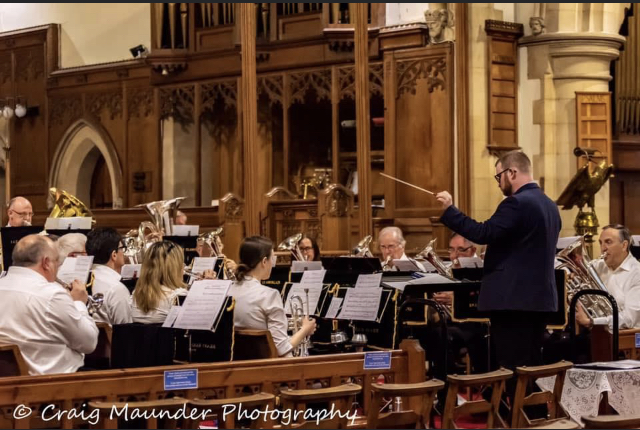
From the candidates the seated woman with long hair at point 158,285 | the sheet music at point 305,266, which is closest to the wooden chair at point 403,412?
the seated woman with long hair at point 158,285

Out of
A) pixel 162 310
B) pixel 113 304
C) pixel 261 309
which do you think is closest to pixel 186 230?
pixel 113 304

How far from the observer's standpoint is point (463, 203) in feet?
41.6

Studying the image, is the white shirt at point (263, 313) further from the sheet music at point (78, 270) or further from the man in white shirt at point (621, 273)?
the man in white shirt at point (621, 273)

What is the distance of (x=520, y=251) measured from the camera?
5.47m

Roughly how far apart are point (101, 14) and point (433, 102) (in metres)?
7.44

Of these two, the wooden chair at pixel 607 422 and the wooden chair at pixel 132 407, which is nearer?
the wooden chair at pixel 607 422

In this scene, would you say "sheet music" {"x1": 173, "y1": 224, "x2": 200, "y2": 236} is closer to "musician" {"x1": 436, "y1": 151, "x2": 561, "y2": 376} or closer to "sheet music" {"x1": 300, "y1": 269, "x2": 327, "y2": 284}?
"sheet music" {"x1": 300, "y1": 269, "x2": 327, "y2": 284}

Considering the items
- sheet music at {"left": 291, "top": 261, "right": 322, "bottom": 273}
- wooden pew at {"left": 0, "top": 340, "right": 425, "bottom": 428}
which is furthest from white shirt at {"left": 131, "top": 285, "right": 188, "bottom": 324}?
sheet music at {"left": 291, "top": 261, "right": 322, "bottom": 273}

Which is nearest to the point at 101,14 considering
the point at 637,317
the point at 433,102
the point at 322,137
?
the point at 322,137

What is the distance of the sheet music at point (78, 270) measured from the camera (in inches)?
247

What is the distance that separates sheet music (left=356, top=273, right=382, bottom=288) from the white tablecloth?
1.15m

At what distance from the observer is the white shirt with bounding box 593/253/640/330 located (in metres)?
6.84

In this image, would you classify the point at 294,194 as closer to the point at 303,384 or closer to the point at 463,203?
the point at 463,203

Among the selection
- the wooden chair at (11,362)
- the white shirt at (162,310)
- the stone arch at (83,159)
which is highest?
the stone arch at (83,159)
